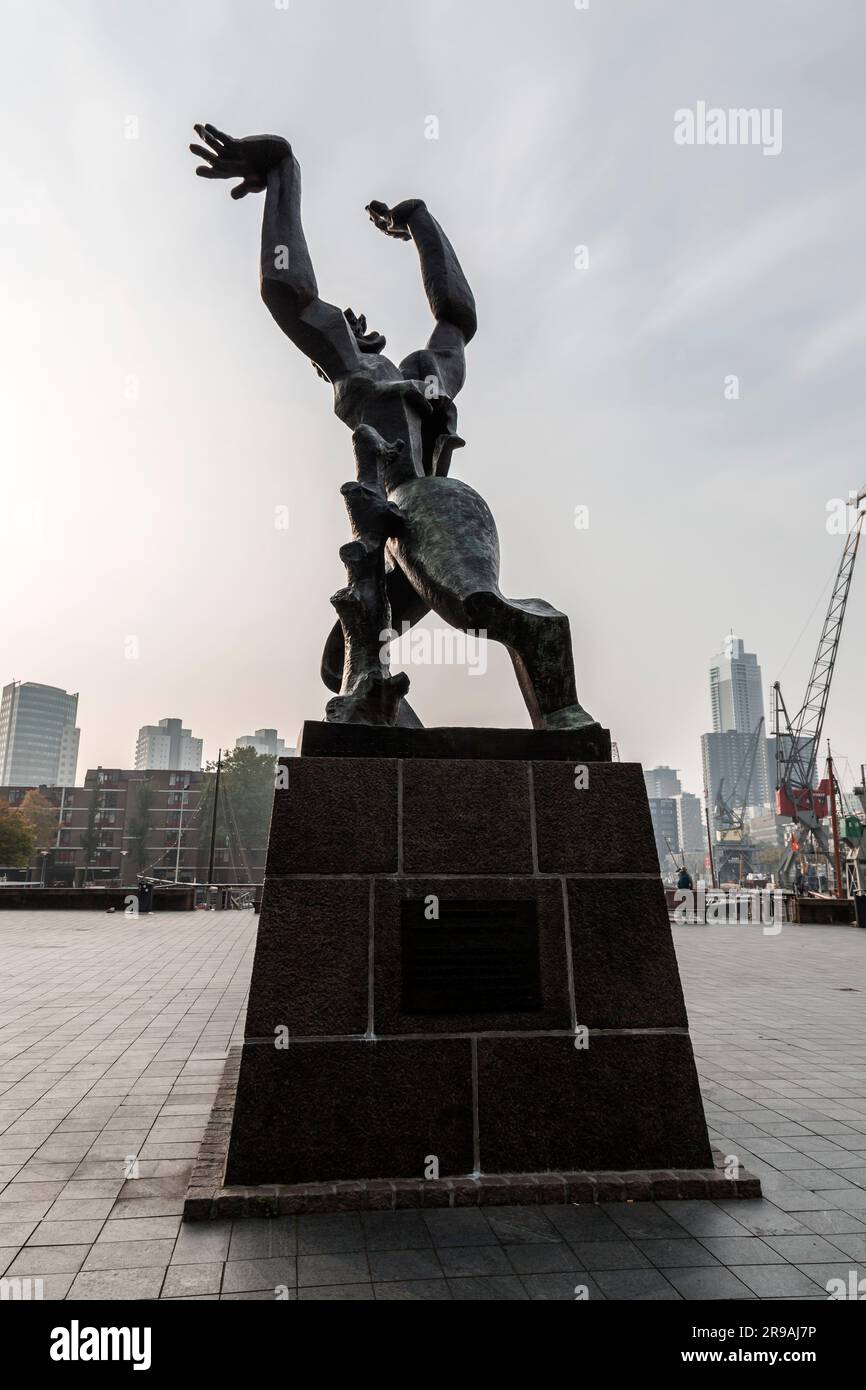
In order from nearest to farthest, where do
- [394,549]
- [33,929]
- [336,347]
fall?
[394,549] < [336,347] < [33,929]

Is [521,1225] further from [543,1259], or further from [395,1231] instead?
[395,1231]

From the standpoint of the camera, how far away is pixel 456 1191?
370 cm

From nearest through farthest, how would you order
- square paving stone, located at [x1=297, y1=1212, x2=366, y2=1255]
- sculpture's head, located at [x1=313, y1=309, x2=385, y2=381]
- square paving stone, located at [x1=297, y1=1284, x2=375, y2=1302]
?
square paving stone, located at [x1=297, y1=1284, x2=375, y2=1302]
square paving stone, located at [x1=297, y1=1212, x2=366, y2=1255]
sculpture's head, located at [x1=313, y1=309, x2=385, y2=381]

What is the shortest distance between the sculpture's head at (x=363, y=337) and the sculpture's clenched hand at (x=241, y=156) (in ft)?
3.60

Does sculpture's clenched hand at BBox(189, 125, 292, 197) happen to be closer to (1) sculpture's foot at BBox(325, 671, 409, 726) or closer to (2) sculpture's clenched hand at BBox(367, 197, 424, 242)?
(2) sculpture's clenched hand at BBox(367, 197, 424, 242)

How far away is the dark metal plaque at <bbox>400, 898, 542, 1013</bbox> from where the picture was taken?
4016 mm

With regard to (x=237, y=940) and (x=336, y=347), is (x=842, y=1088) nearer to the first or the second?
(x=336, y=347)

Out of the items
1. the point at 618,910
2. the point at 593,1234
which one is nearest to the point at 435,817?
the point at 618,910

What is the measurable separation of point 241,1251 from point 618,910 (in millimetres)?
2225

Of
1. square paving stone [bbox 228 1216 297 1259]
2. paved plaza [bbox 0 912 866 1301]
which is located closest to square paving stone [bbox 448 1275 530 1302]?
paved plaza [bbox 0 912 866 1301]

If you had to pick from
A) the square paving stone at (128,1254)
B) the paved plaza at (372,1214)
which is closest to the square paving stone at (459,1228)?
the paved plaza at (372,1214)

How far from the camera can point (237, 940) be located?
18.2 metres

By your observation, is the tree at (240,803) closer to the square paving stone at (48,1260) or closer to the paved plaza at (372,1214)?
the paved plaza at (372,1214)

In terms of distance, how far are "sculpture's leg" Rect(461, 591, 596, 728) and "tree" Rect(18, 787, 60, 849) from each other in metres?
81.2
